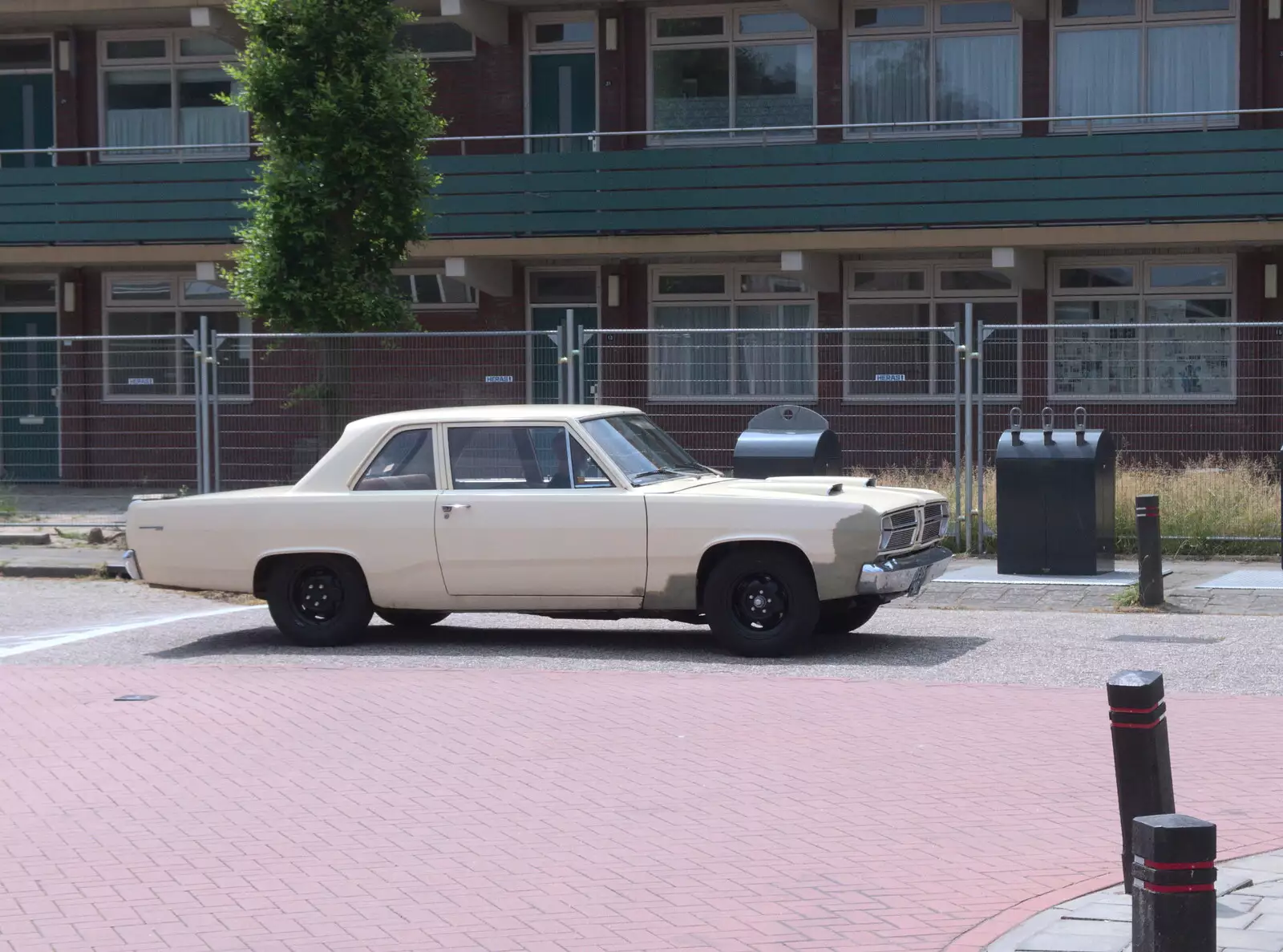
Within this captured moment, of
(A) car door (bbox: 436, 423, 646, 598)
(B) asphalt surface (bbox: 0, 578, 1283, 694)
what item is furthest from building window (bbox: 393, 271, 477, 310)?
(A) car door (bbox: 436, 423, 646, 598)

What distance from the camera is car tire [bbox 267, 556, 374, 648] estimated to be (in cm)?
1105

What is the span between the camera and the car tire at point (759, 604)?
10336 millimetres

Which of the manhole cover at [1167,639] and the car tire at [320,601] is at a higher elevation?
the car tire at [320,601]

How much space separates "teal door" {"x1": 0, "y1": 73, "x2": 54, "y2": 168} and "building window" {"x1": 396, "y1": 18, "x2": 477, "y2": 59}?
17.8ft

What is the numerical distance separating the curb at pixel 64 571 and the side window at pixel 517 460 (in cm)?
580

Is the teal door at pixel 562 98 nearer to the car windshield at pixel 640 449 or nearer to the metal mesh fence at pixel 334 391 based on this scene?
the metal mesh fence at pixel 334 391

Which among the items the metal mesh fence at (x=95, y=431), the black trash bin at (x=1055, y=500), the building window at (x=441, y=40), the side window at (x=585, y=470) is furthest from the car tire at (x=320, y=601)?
the building window at (x=441, y=40)

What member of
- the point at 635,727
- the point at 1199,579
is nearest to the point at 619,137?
the point at 1199,579

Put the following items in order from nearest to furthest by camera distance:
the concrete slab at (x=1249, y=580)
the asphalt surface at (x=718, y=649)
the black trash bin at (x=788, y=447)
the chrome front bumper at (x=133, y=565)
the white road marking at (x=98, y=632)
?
the asphalt surface at (x=718, y=649) < the chrome front bumper at (x=133, y=565) < the white road marking at (x=98, y=632) < the concrete slab at (x=1249, y=580) < the black trash bin at (x=788, y=447)

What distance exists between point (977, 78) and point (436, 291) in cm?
790

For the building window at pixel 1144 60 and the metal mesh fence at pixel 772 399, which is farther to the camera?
the building window at pixel 1144 60

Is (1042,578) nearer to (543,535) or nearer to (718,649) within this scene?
(718,649)

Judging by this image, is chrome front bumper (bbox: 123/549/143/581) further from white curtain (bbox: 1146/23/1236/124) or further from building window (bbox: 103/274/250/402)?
white curtain (bbox: 1146/23/1236/124)

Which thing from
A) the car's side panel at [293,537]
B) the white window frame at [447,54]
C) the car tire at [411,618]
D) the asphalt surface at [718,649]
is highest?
the white window frame at [447,54]
